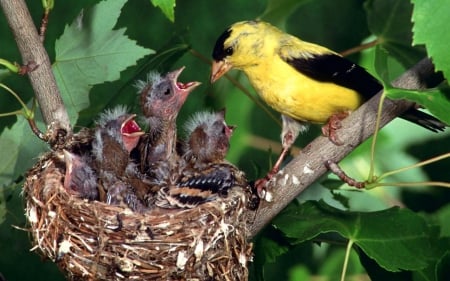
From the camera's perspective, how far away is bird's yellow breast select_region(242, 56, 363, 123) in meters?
3.13

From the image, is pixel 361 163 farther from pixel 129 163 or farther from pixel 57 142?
pixel 57 142

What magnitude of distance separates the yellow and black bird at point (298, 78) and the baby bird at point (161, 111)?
15 centimetres

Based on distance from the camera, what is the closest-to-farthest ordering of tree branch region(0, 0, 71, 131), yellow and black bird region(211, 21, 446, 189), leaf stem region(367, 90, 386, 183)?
leaf stem region(367, 90, 386, 183) < tree branch region(0, 0, 71, 131) < yellow and black bird region(211, 21, 446, 189)

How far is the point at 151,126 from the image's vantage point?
3320mm

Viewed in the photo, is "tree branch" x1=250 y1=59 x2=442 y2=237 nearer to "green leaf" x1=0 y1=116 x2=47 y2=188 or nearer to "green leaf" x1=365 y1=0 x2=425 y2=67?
"green leaf" x1=365 y1=0 x2=425 y2=67

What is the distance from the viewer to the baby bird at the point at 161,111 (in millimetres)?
3264

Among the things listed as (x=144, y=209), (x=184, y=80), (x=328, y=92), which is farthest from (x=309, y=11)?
(x=144, y=209)

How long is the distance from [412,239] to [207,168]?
76 cm

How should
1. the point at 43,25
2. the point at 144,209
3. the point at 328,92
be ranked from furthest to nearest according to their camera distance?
the point at 328,92 → the point at 144,209 → the point at 43,25

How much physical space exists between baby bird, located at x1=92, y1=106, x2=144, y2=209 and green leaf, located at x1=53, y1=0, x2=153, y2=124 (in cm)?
17

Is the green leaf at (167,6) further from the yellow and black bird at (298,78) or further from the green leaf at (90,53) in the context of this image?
the yellow and black bird at (298,78)

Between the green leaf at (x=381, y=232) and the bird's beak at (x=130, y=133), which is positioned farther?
the bird's beak at (x=130, y=133)

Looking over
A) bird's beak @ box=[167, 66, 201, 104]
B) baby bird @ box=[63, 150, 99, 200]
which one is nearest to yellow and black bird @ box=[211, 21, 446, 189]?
bird's beak @ box=[167, 66, 201, 104]

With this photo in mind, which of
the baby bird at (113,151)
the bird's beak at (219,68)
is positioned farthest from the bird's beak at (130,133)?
the bird's beak at (219,68)
